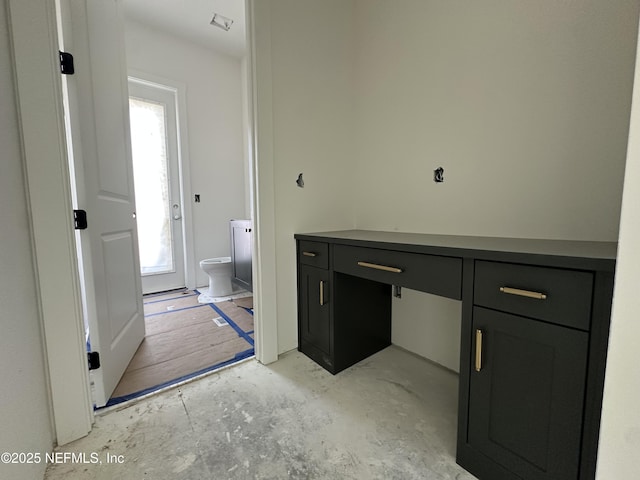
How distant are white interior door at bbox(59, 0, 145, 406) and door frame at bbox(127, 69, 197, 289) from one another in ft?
4.29

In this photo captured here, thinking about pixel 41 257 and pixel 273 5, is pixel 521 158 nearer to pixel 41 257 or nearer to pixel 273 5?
pixel 273 5

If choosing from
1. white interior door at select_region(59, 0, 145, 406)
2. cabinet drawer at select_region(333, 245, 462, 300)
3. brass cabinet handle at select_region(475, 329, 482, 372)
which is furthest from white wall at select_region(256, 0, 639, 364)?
white interior door at select_region(59, 0, 145, 406)

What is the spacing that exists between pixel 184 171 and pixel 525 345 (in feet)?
11.0

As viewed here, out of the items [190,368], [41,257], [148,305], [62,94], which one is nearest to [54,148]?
[62,94]

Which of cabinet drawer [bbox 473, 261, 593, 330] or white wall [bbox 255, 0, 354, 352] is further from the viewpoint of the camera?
white wall [bbox 255, 0, 354, 352]

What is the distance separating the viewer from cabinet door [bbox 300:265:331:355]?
160cm

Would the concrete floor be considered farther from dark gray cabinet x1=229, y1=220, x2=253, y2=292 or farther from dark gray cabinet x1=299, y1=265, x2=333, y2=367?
dark gray cabinet x1=229, y1=220, x2=253, y2=292

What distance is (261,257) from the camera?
1.62 meters

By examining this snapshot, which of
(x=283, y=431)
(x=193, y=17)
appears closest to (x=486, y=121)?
(x=283, y=431)

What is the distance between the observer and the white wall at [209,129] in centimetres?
297

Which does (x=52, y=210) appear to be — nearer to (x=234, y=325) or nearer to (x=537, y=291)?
(x=234, y=325)

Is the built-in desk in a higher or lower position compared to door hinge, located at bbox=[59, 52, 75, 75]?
lower

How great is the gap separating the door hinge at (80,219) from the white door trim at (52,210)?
10 cm

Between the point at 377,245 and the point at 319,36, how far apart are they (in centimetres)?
146
